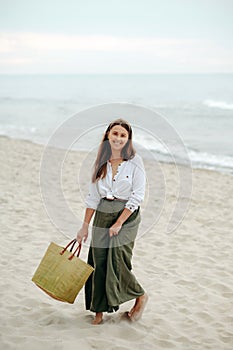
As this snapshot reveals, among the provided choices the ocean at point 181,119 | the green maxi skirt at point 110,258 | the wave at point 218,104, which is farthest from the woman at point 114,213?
the wave at point 218,104

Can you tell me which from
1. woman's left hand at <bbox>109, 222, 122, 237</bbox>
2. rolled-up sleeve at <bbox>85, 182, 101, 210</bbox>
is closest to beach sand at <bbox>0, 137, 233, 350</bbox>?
woman's left hand at <bbox>109, 222, 122, 237</bbox>

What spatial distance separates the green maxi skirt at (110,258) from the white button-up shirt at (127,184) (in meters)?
0.06

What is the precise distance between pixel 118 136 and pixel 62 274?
971 mm

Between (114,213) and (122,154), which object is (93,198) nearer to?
(114,213)

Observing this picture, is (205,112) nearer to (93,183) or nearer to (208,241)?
(208,241)

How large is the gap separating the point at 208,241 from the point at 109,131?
108 inches

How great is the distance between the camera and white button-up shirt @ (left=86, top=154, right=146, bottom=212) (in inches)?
113

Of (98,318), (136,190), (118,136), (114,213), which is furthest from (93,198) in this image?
(98,318)

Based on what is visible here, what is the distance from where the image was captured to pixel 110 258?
2.92 meters

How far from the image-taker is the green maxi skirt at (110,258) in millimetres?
2926

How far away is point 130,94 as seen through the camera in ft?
124

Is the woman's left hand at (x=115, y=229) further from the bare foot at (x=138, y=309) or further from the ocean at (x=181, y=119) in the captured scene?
the ocean at (x=181, y=119)

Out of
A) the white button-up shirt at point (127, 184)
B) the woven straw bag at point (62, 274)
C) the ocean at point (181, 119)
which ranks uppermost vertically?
the ocean at point (181, 119)

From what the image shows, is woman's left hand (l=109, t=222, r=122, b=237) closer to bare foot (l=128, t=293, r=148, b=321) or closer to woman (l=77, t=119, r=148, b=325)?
woman (l=77, t=119, r=148, b=325)
